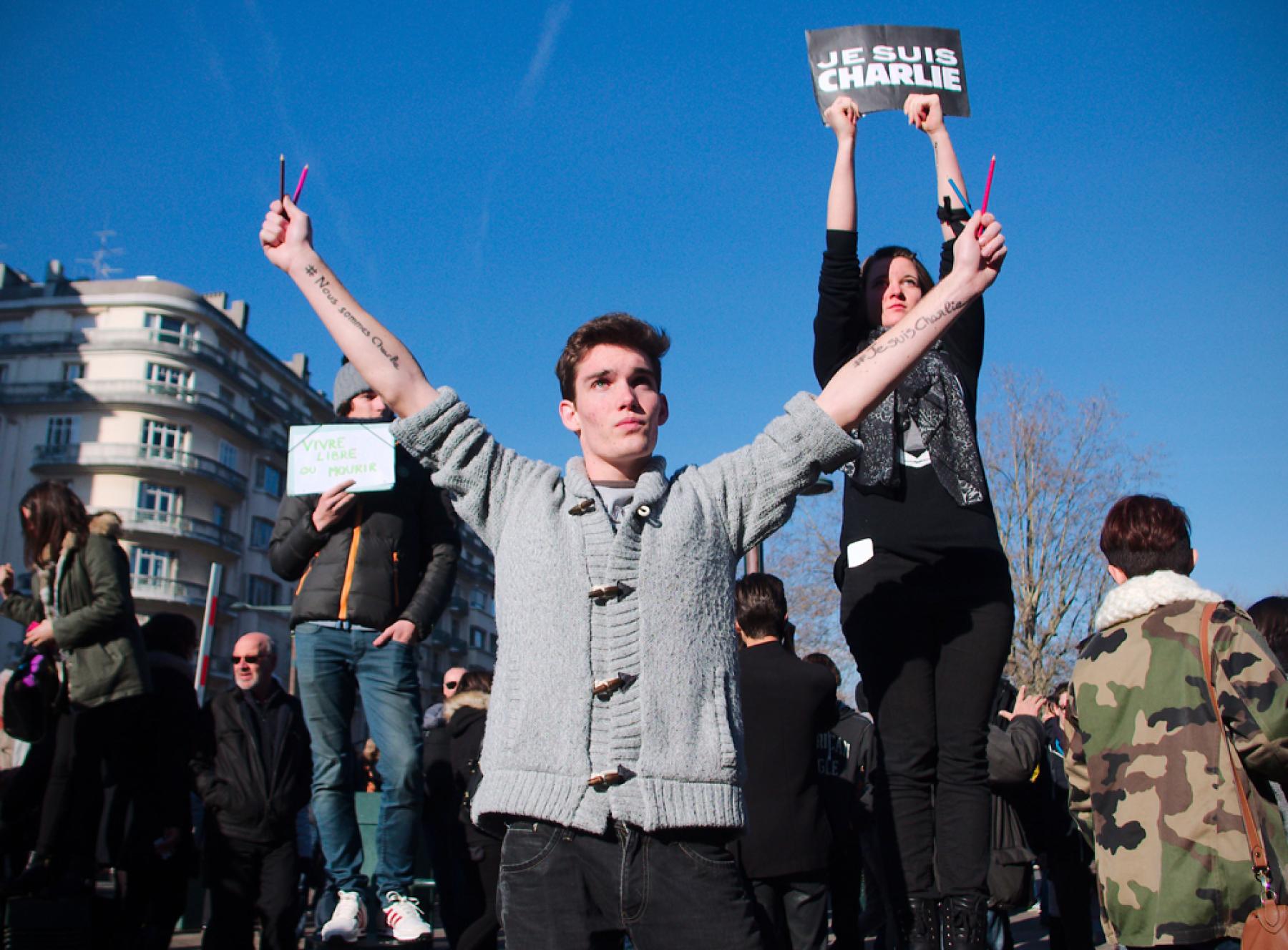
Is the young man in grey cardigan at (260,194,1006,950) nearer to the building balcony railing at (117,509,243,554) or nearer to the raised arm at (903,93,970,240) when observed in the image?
the raised arm at (903,93,970,240)

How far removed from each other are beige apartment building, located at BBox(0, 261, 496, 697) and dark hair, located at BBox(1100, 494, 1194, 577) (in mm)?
52145

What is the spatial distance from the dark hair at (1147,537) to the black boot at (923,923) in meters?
1.51

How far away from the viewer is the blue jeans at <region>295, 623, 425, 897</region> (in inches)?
191

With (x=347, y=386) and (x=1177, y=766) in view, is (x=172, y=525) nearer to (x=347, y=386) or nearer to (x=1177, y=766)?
(x=347, y=386)

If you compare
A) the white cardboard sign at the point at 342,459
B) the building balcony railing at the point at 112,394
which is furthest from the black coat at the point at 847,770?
the building balcony railing at the point at 112,394

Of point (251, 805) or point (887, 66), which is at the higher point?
point (887, 66)

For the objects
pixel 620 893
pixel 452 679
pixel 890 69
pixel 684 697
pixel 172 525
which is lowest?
pixel 620 893

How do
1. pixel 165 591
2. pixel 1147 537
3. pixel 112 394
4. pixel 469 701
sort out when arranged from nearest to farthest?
1. pixel 1147 537
2. pixel 469 701
3. pixel 165 591
4. pixel 112 394

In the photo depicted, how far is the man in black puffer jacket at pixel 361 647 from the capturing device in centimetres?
482

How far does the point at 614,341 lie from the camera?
3.15 metres

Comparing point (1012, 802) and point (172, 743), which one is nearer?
point (1012, 802)

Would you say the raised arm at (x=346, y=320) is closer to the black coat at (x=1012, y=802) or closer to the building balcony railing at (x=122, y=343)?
the black coat at (x=1012, y=802)

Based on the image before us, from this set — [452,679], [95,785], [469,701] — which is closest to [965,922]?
[469,701]

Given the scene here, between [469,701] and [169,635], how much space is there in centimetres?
194
